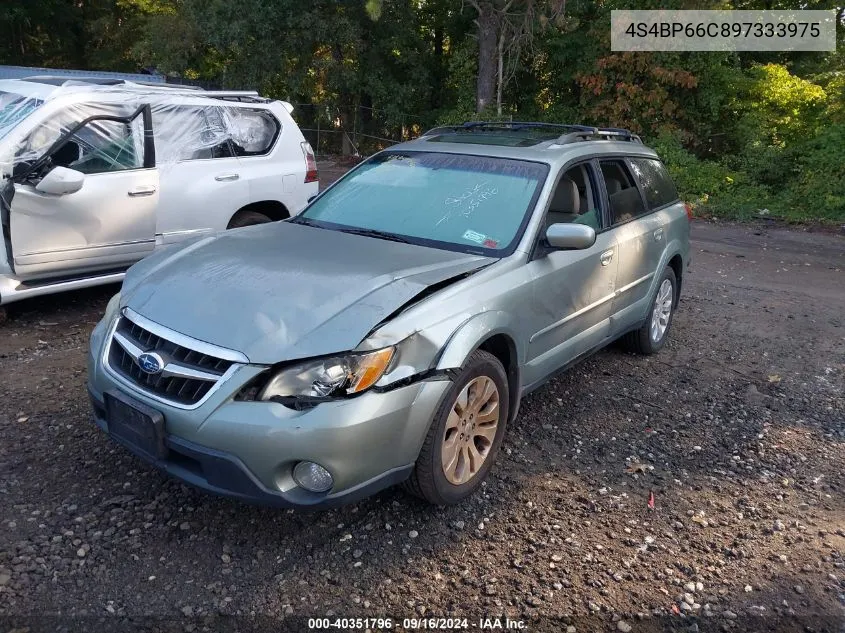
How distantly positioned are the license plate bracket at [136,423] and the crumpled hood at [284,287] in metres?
0.36

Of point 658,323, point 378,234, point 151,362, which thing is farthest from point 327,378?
point 658,323

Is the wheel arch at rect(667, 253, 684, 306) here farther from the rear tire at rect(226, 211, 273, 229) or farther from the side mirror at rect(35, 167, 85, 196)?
the side mirror at rect(35, 167, 85, 196)

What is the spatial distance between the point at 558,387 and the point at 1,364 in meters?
3.84

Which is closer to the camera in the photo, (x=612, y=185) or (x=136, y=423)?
(x=136, y=423)

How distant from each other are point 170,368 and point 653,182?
4055 mm

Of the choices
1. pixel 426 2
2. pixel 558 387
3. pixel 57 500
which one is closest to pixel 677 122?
pixel 426 2

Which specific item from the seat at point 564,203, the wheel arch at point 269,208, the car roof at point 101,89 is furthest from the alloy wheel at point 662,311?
the car roof at point 101,89

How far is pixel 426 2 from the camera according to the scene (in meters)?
20.5

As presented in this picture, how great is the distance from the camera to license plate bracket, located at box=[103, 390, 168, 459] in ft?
9.43

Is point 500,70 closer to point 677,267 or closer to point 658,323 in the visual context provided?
point 677,267

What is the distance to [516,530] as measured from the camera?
10.8ft

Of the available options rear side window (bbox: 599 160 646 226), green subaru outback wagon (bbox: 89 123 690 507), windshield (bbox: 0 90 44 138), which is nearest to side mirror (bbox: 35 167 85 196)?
windshield (bbox: 0 90 44 138)

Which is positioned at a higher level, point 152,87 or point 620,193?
point 152,87

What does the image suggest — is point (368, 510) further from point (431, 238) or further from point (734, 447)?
point (734, 447)
